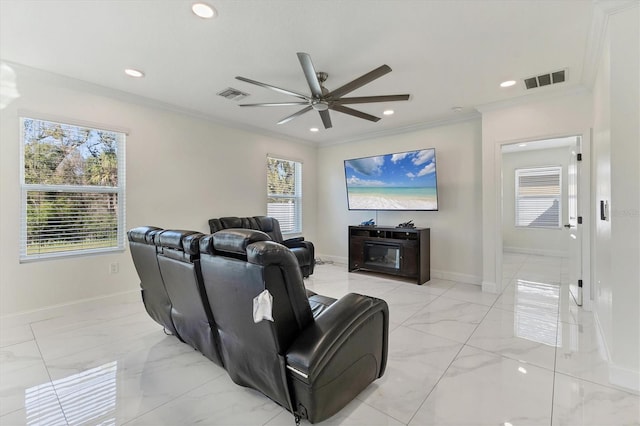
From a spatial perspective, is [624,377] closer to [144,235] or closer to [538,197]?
[144,235]

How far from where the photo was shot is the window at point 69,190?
2990mm

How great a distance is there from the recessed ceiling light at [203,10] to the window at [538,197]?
743cm

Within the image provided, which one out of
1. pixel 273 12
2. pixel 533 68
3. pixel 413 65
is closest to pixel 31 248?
pixel 273 12

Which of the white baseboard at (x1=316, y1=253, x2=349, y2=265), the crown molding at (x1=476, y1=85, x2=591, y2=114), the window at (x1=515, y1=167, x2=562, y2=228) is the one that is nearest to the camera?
the crown molding at (x1=476, y1=85, x2=591, y2=114)

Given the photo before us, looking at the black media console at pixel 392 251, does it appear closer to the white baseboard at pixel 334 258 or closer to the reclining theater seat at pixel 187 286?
the white baseboard at pixel 334 258

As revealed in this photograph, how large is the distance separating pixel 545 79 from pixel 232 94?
3.62m

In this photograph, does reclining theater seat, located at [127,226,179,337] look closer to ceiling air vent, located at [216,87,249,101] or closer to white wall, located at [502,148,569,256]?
ceiling air vent, located at [216,87,249,101]

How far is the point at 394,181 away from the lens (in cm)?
488

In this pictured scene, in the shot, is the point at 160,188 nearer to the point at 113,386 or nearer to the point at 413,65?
the point at 113,386

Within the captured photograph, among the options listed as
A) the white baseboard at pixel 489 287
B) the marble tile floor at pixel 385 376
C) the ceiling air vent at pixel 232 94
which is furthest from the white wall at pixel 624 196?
the ceiling air vent at pixel 232 94

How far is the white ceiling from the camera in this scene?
205 centimetres

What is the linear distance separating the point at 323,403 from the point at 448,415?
2.56 ft

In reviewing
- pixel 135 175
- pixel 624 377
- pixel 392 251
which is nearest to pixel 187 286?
pixel 135 175

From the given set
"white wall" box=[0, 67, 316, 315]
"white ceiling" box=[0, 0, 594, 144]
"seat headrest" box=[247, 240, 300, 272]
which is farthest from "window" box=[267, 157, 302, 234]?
"seat headrest" box=[247, 240, 300, 272]
